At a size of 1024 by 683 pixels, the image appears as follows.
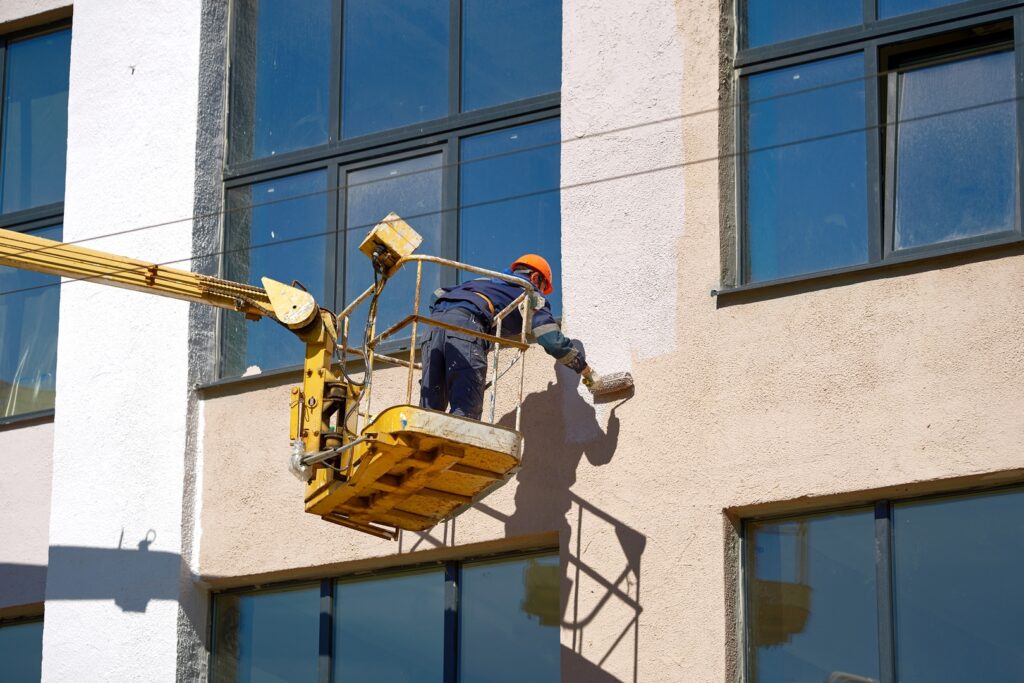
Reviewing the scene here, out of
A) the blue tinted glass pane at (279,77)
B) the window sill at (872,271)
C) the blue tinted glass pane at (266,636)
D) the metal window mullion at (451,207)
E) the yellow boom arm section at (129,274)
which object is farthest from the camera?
the blue tinted glass pane at (279,77)

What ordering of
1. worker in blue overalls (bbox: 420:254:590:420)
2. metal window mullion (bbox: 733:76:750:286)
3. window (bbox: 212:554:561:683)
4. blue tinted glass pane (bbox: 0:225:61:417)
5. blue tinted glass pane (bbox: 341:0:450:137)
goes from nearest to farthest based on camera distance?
worker in blue overalls (bbox: 420:254:590:420) < metal window mullion (bbox: 733:76:750:286) < window (bbox: 212:554:561:683) < blue tinted glass pane (bbox: 341:0:450:137) < blue tinted glass pane (bbox: 0:225:61:417)

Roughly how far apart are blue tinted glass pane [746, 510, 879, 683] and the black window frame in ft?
5.55

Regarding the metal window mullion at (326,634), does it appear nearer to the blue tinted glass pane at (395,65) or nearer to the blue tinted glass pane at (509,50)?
the blue tinted glass pane at (395,65)

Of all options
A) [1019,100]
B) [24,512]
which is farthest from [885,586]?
[24,512]

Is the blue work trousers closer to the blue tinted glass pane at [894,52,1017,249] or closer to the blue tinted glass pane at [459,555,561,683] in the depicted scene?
the blue tinted glass pane at [459,555,561,683]

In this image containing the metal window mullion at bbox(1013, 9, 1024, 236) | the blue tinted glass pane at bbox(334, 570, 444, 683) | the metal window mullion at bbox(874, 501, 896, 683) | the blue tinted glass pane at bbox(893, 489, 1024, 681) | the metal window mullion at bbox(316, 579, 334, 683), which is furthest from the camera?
the metal window mullion at bbox(316, 579, 334, 683)

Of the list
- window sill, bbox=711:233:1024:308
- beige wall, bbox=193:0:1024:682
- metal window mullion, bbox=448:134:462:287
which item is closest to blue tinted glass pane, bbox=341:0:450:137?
metal window mullion, bbox=448:134:462:287

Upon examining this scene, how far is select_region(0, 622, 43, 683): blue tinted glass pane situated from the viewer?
1534 cm

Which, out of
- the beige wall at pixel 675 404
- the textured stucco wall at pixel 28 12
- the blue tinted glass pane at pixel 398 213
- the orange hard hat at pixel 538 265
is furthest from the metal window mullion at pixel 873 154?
the textured stucco wall at pixel 28 12

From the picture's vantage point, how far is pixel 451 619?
1348 cm

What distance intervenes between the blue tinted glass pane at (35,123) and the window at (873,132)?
6771mm

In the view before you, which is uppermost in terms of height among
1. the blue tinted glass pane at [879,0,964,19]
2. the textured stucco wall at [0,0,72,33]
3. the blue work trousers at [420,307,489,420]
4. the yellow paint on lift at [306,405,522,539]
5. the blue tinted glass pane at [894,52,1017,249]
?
the textured stucco wall at [0,0,72,33]

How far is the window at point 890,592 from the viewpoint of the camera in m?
11.5

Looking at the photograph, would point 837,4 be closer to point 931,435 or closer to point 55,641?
point 931,435
